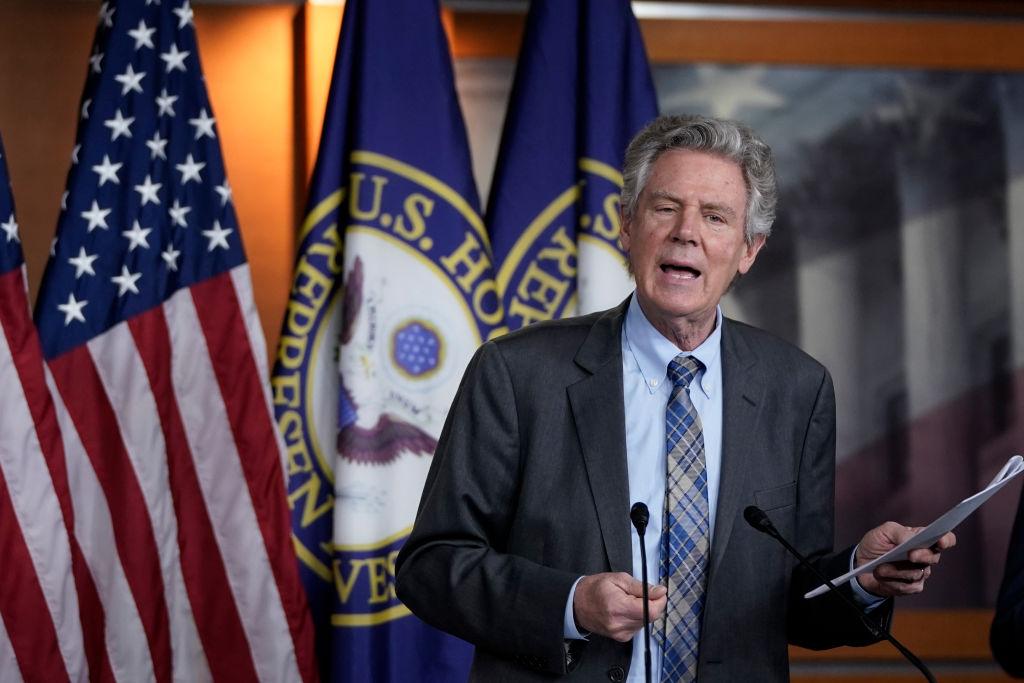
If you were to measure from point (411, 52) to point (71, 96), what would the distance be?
3.36ft

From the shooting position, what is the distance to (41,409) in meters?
2.97

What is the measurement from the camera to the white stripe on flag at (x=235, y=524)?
10.4 ft

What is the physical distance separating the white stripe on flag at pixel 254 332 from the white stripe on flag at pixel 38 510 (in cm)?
56

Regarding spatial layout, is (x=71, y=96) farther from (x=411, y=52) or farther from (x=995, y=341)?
(x=995, y=341)

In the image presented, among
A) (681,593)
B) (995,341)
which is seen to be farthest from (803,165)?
(681,593)

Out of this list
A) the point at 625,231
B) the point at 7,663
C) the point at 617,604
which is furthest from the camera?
the point at 7,663

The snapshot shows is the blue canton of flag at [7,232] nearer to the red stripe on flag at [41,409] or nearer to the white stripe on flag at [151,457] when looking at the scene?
the red stripe on flag at [41,409]

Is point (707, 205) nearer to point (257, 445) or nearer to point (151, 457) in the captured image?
point (257, 445)

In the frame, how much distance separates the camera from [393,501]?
3258 millimetres

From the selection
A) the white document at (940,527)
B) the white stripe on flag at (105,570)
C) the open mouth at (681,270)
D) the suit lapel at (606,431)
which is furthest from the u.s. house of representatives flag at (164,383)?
the white document at (940,527)

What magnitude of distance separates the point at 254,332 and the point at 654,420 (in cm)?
159

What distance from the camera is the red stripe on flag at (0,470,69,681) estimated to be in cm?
290

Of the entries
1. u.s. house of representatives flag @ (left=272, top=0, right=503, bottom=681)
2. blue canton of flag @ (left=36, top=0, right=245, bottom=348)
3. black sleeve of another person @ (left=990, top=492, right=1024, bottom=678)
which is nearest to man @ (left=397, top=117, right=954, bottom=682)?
black sleeve of another person @ (left=990, top=492, right=1024, bottom=678)

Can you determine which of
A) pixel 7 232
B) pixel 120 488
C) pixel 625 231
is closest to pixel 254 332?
pixel 120 488
